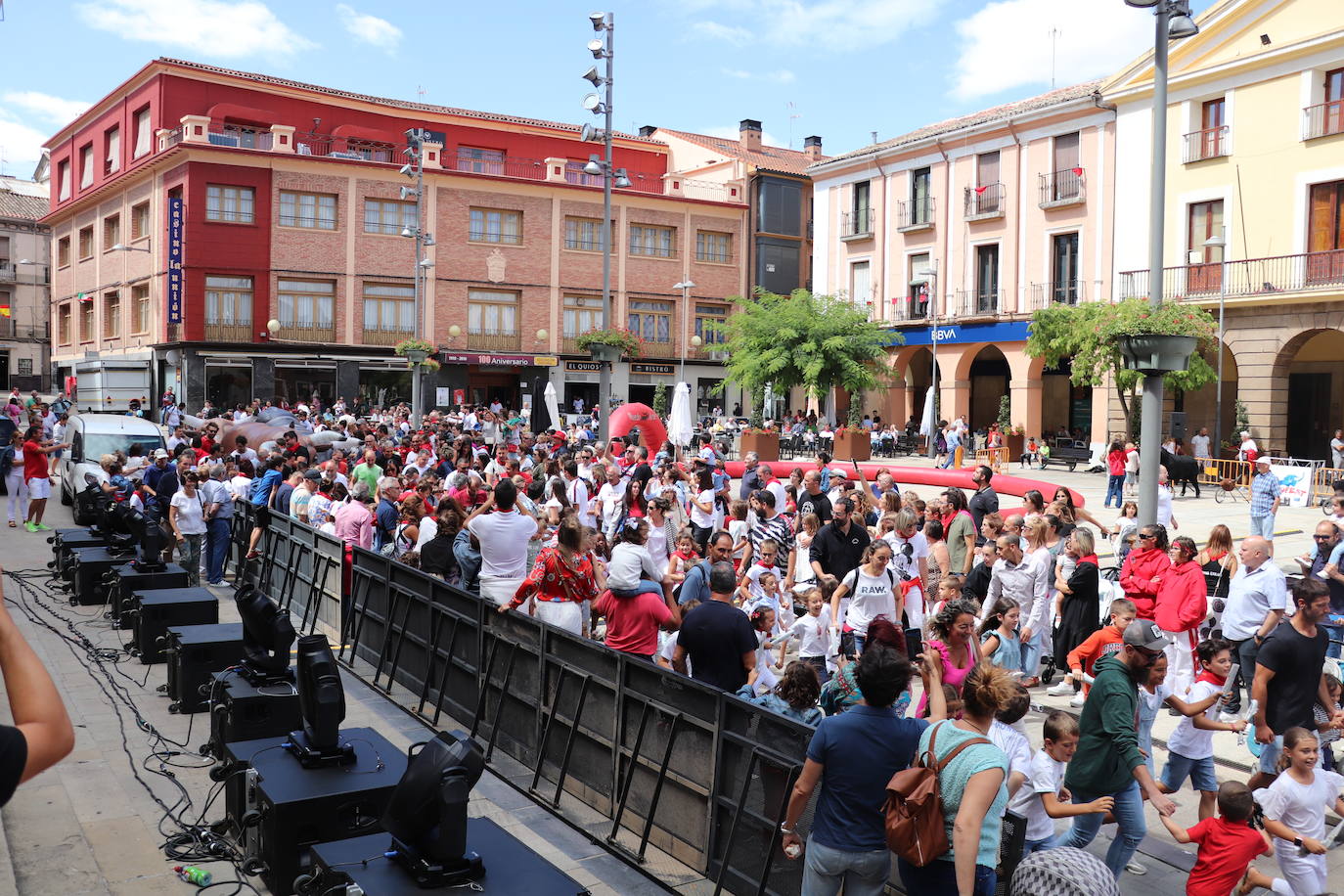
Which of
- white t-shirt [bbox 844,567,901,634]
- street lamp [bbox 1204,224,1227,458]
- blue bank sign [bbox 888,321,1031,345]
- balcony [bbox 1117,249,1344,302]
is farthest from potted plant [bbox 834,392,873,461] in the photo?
white t-shirt [bbox 844,567,901,634]

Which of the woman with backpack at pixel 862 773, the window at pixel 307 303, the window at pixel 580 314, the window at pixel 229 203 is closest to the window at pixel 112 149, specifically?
the window at pixel 229 203

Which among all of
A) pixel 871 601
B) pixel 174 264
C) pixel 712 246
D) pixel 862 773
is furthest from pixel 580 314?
pixel 862 773

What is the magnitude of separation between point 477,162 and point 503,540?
39429 mm

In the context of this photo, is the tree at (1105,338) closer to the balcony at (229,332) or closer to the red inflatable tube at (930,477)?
the red inflatable tube at (930,477)

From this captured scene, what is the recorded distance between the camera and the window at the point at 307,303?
135 feet

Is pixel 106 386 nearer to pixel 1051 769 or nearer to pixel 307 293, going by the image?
pixel 307 293

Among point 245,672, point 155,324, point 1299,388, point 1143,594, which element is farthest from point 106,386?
point 1299,388

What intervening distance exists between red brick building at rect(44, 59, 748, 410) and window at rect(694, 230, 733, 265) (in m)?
0.10

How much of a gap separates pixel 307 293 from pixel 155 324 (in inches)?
239

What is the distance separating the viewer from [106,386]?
3409 centimetres

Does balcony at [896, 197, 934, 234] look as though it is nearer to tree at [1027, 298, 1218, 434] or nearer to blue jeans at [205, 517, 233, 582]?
tree at [1027, 298, 1218, 434]

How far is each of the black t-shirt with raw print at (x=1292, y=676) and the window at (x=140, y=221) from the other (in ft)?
148

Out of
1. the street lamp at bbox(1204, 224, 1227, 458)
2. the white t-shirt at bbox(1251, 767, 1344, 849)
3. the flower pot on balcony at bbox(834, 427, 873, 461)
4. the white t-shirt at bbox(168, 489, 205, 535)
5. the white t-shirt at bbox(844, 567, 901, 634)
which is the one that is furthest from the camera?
the flower pot on balcony at bbox(834, 427, 873, 461)

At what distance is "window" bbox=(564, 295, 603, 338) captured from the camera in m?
46.6
